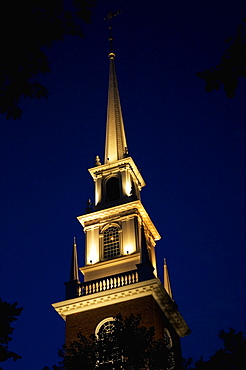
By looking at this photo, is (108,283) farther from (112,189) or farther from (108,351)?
(108,351)

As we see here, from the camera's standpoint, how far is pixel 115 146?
134ft

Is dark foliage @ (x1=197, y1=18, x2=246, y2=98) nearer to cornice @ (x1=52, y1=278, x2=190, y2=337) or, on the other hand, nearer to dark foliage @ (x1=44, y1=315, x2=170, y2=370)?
dark foliage @ (x1=44, y1=315, x2=170, y2=370)

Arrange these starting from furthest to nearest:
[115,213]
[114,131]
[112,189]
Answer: [114,131], [112,189], [115,213]

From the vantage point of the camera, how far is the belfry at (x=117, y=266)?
99.9ft

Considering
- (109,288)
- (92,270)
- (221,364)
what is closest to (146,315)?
(109,288)

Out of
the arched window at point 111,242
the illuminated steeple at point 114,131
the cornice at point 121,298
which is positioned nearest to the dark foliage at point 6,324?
the cornice at point 121,298

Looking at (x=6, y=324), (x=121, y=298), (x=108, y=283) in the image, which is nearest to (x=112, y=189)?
(x=108, y=283)

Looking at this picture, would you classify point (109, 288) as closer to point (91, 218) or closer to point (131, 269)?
point (131, 269)

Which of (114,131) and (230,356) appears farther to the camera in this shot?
(114,131)

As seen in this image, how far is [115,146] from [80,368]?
21902 mm

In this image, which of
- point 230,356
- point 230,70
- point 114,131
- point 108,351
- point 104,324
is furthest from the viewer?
point 114,131

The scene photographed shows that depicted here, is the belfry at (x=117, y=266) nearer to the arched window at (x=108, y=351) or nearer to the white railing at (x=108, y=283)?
the white railing at (x=108, y=283)

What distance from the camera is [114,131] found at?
42.2 m

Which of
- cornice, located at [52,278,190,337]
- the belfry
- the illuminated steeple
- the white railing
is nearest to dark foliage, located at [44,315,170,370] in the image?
the belfry
